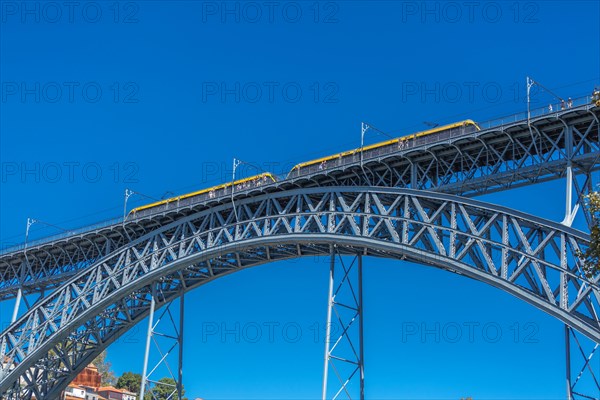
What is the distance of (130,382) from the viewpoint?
113m

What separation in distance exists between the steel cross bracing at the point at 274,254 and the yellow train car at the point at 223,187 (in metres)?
1.21

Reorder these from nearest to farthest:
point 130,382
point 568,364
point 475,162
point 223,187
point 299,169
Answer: point 568,364, point 475,162, point 299,169, point 223,187, point 130,382

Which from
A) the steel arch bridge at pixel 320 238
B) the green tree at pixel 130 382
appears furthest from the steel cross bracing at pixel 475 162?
the green tree at pixel 130 382

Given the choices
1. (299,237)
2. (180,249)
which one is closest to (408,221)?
(299,237)

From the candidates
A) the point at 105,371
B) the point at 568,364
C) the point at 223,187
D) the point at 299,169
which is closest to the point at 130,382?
the point at 105,371

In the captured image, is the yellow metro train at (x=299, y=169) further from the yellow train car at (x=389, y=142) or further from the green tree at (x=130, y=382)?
the green tree at (x=130, y=382)

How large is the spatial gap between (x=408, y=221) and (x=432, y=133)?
4.75 meters

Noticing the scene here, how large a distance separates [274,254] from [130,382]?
7052cm

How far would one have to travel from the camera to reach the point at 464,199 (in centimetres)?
3831

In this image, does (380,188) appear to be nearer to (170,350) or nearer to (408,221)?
(408,221)

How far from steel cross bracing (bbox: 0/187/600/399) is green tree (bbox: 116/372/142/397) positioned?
5046cm

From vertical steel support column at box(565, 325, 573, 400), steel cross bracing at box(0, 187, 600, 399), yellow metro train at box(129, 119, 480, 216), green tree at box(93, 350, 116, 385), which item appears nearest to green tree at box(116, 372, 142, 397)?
green tree at box(93, 350, 116, 385)

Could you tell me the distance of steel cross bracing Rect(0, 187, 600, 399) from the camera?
3547 cm

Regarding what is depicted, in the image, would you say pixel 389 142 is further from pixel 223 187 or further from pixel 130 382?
pixel 130 382
